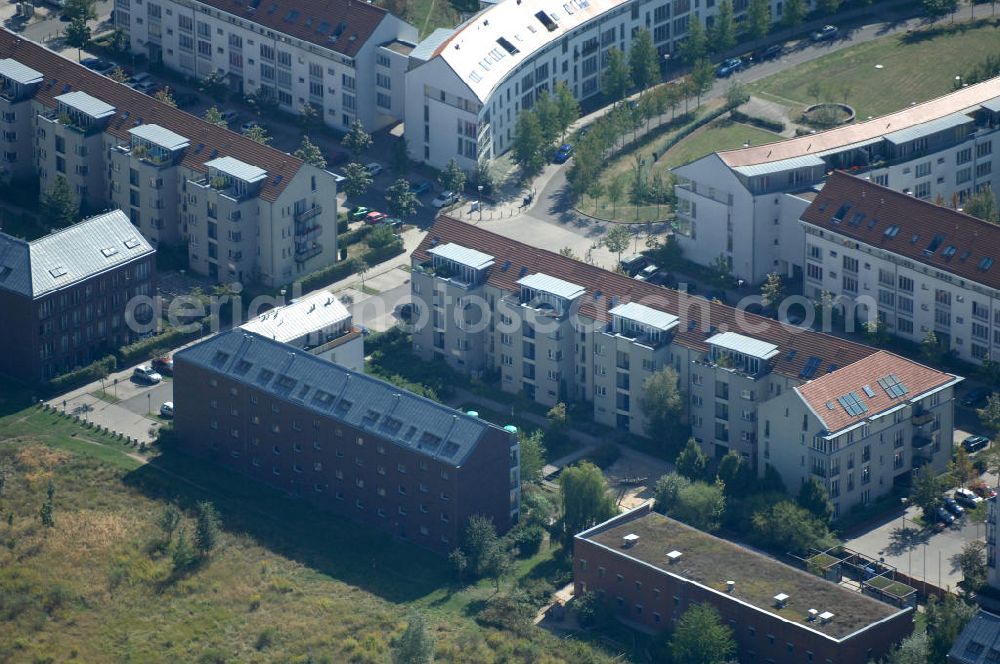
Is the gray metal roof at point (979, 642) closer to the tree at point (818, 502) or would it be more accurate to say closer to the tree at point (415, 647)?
the tree at point (818, 502)

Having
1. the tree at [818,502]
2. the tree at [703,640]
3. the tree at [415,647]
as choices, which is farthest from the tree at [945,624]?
the tree at [415,647]

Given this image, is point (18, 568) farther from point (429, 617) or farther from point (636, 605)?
point (636, 605)

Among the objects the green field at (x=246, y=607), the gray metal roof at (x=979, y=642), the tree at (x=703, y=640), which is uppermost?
the gray metal roof at (x=979, y=642)

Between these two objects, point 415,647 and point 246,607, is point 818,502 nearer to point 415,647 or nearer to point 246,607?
point 415,647

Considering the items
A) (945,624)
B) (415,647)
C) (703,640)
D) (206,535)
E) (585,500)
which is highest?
(585,500)

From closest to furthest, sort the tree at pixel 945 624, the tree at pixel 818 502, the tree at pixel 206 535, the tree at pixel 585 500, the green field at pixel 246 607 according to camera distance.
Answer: the tree at pixel 945 624, the green field at pixel 246 607, the tree at pixel 818 502, the tree at pixel 206 535, the tree at pixel 585 500

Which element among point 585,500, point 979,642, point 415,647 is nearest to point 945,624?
point 979,642

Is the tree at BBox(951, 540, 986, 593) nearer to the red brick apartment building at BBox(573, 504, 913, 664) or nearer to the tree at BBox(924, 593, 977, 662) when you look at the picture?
the tree at BBox(924, 593, 977, 662)
